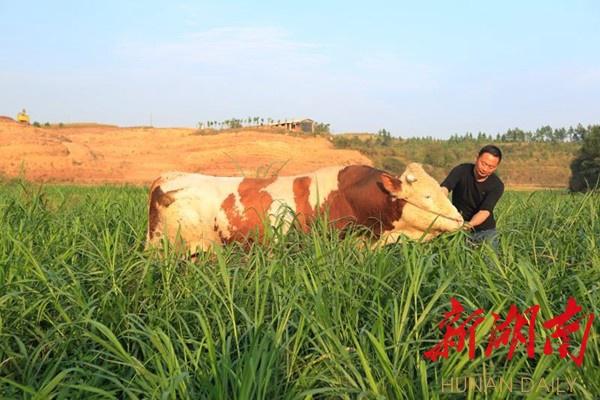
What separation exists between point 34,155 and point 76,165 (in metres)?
2.91

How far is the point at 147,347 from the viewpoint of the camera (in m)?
2.49

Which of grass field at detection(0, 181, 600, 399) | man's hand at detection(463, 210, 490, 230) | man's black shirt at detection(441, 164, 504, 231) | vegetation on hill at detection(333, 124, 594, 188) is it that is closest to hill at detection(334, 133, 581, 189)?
vegetation on hill at detection(333, 124, 594, 188)

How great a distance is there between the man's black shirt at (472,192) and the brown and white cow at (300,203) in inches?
20.1

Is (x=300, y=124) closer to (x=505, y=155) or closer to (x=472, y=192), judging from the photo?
(x=505, y=155)

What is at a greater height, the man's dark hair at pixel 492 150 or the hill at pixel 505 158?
the man's dark hair at pixel 492 150

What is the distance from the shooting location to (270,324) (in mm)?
2424

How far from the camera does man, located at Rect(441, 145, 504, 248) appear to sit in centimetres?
533

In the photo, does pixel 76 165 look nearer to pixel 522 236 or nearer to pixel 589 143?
pixel 589 143

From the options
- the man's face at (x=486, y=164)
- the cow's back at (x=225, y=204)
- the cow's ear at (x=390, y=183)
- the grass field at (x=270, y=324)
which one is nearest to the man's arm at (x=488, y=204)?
the man's face at (x=486, y=164)

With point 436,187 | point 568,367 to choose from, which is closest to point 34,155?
point 436,187

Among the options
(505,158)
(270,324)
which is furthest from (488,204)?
(505,158)

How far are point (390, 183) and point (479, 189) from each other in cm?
96

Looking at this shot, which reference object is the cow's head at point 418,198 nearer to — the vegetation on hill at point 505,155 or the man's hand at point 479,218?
the man's hand at point 479,218

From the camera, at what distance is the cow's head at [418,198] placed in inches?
202
